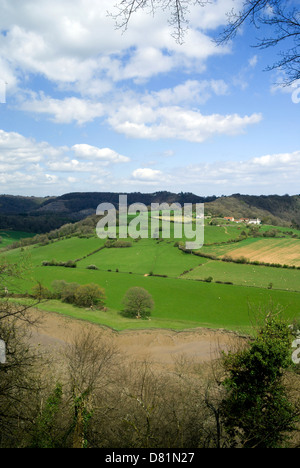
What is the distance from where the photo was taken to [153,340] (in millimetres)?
26141

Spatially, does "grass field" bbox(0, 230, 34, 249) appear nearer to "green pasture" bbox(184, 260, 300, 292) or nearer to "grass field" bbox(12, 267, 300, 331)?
"grass field" bbox(12, 267, 300, 331)

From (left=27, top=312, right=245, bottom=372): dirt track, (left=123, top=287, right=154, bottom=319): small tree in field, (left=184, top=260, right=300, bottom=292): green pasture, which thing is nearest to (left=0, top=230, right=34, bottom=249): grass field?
(left=184, top=260, right=300, bottom=292): green pasture

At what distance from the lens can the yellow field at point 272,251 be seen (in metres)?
58.9

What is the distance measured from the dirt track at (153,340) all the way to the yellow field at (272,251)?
3658cm

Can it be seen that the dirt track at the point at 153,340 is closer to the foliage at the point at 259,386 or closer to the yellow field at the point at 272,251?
the foliage at the point at 259,386

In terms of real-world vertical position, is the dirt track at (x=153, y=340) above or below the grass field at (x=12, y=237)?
below

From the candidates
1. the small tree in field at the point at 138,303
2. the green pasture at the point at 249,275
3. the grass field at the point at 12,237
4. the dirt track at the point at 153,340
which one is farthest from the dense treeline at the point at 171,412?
the grass field at the point at 12,237

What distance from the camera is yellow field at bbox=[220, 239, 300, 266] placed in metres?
58.9

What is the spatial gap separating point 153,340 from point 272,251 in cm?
4982

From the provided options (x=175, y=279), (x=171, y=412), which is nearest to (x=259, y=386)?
(x=171, y=412)

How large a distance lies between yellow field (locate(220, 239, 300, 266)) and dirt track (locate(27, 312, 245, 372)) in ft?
Result: 120

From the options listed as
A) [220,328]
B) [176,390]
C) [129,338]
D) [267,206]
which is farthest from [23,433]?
[267,206]

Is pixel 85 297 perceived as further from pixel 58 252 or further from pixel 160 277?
pixel 58 252
